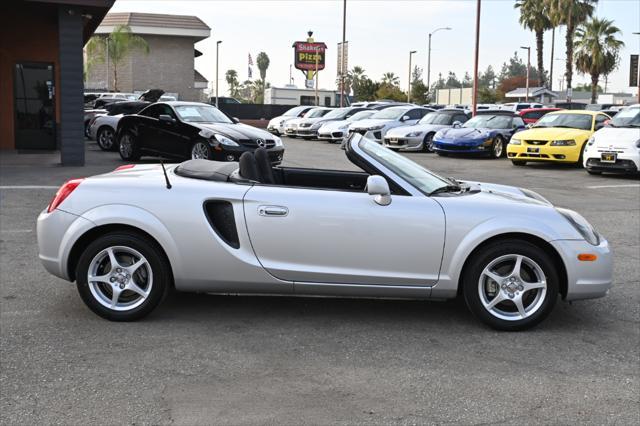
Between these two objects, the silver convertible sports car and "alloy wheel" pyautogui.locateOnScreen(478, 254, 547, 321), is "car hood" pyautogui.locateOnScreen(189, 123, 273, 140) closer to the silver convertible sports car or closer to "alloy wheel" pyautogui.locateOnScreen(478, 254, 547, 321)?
the silver convertible sports car

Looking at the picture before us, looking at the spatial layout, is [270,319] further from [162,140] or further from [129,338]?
[162,140]

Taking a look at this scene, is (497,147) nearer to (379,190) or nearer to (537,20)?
(379,190)

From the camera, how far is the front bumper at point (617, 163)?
15.5 metres

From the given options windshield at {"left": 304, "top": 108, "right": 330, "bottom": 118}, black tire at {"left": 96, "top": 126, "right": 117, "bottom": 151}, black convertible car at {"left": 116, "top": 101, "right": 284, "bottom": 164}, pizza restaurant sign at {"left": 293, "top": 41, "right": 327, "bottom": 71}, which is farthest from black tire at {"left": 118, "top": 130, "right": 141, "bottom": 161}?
pizza restaurant sign at {"left": 293, "top": 41, "right": 327, "bottom": 71}

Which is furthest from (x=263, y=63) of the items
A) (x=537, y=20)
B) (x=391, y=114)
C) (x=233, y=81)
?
(x=391, y=114)

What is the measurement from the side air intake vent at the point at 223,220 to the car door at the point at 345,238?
121 mm

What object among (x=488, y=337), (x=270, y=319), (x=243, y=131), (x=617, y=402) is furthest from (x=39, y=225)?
(x=243, y=131)

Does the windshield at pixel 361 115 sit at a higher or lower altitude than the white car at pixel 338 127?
higher

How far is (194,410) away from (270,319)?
158 cm

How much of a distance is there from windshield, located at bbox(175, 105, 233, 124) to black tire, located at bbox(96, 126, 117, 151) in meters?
5.16

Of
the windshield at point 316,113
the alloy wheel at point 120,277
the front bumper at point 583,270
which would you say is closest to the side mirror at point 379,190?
the front bumper at point 583,270

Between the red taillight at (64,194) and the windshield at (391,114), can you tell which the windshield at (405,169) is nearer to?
the red taillight at (64,194)

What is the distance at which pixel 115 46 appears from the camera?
53500 mm

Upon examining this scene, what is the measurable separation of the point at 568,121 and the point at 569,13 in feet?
107
